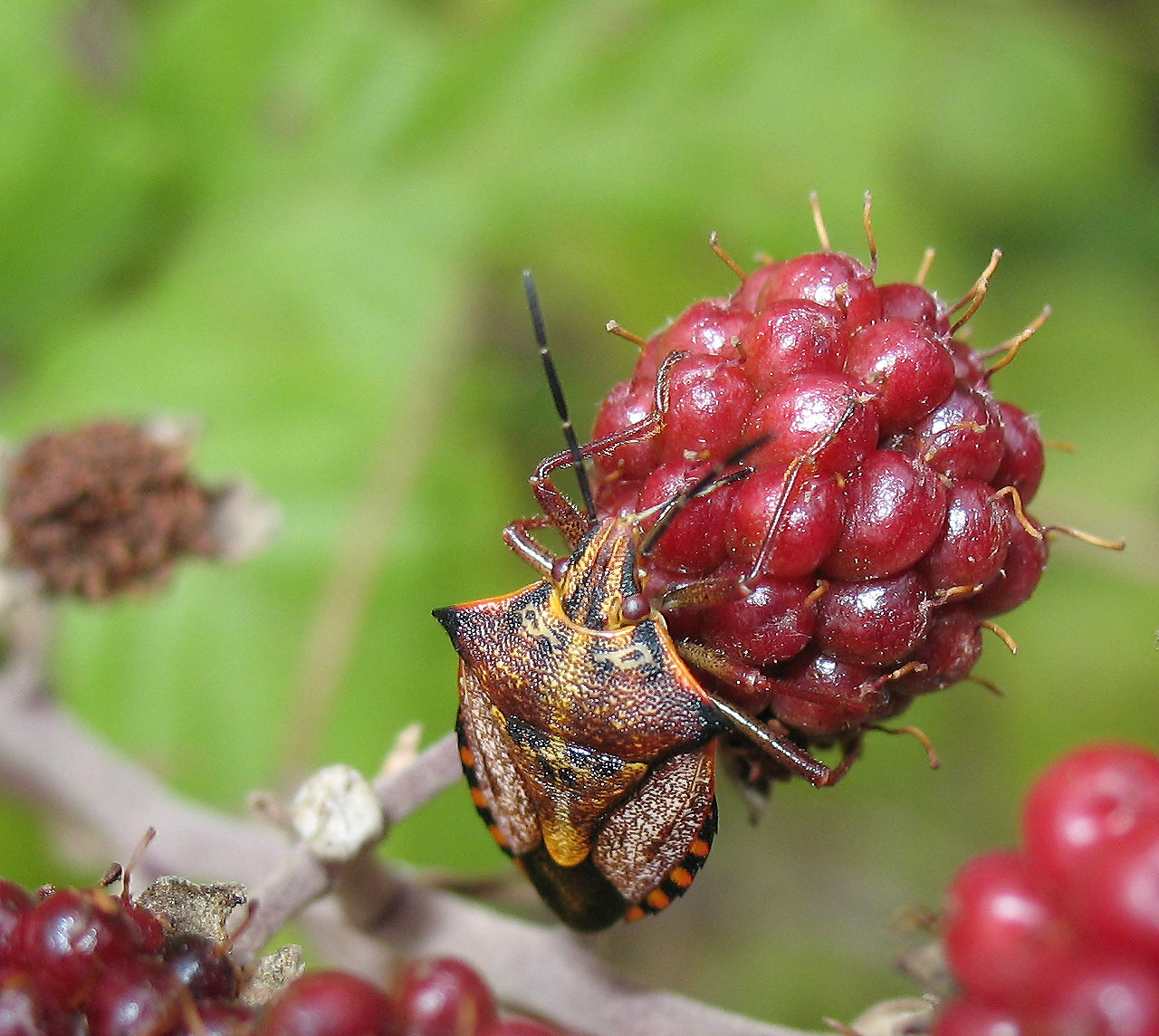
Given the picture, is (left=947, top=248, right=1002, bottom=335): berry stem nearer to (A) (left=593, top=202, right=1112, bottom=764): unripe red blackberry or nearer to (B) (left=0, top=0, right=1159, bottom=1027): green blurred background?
(A) (left=593, top=202, right=1112, bottom=764): unripe red blackberry

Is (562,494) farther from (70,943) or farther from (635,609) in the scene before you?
(70,943)

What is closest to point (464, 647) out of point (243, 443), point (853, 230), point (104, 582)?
point (104, 582)

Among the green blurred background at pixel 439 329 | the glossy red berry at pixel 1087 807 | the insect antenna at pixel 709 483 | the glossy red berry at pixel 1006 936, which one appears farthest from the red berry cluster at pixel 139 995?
the green blurred background at pixel 439 329

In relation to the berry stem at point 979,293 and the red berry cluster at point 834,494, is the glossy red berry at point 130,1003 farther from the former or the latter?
the berry stem at point 979,293

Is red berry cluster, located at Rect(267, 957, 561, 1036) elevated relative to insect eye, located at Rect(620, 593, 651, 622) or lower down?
lower down

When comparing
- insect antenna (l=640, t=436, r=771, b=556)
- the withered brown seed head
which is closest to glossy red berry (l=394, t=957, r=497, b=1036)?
insect antenna (l=640, t=436, r=771, b=556)

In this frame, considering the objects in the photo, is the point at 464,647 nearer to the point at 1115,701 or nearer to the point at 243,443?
the point at 243,443
